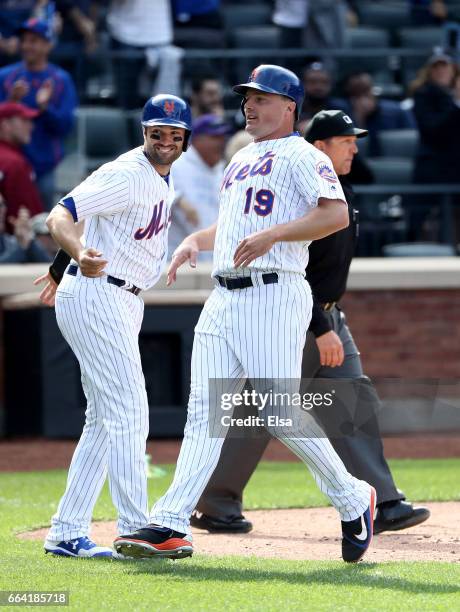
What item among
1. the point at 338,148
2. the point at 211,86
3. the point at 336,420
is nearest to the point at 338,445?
the point at 336,420

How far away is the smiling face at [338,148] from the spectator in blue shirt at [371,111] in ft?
21.9

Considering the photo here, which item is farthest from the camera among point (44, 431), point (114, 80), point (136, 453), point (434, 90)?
point (114, 80)

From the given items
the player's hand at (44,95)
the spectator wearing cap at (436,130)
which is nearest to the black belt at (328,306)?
the player's hand at (44,95)

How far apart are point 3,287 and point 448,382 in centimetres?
365

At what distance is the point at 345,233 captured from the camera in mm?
6109

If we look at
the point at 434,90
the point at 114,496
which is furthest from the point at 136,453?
the point at 434,90

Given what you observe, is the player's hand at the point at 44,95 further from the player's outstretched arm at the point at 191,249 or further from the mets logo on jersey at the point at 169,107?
the mets logo on jersey at the point at 169,107

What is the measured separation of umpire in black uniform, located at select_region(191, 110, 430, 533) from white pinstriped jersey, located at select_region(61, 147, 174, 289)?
0.96m

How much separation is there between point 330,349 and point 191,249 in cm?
74

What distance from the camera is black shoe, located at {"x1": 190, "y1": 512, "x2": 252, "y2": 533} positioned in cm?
625

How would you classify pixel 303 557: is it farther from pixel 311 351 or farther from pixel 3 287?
pixel 3 287

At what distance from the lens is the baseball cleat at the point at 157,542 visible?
4.90m

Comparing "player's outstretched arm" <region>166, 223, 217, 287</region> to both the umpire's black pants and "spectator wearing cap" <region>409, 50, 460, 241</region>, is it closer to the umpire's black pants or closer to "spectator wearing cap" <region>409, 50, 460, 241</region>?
the umpire's black pants

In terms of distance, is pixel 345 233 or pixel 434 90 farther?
pixel 434 90
